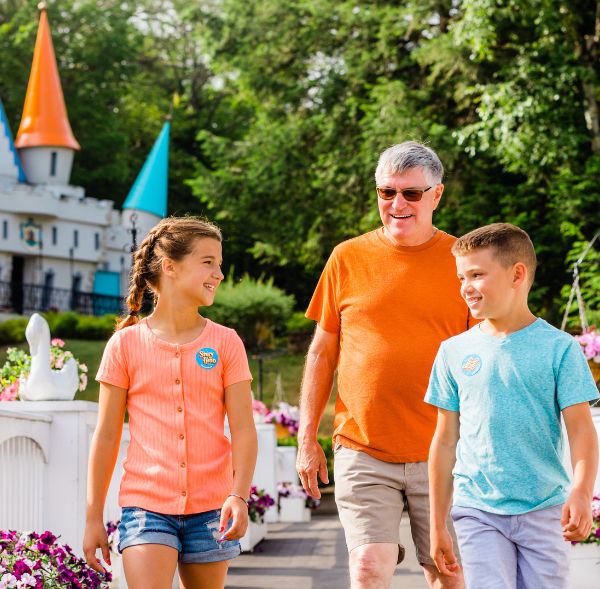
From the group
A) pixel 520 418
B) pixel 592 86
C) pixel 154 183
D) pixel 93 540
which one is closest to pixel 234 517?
pixel 93 540

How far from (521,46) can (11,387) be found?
1660 centimetres

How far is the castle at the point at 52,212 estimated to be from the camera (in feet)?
144

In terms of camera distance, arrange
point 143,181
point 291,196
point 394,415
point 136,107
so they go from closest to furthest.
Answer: point 394,415 < point 291,196 < point 143,181 < point 136,107

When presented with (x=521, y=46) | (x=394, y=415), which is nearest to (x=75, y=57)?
(x=521, y=46)

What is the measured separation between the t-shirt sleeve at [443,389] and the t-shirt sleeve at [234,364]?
598 mm

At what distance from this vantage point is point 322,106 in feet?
99.2

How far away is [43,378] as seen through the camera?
745 cm

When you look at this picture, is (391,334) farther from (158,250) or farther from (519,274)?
(158,250)

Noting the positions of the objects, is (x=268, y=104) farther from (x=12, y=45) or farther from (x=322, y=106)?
(x=12, y=45)

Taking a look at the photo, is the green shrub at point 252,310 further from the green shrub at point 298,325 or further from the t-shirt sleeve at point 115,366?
the t-shirt sleeve at point 115,366

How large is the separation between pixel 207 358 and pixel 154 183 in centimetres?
4110

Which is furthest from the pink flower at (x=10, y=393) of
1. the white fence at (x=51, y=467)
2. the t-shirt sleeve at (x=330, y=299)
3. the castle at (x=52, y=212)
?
the castle at (x=52, y=212)

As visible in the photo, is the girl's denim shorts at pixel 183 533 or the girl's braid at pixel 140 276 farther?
the girl's braid at pixel 140 276

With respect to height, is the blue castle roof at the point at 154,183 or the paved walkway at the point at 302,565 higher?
the blue castle roof at the point at 154,183
